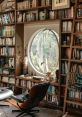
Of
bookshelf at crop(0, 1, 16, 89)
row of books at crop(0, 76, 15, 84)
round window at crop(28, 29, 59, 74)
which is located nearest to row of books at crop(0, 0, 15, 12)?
bookshelf at crop(0, 1, 16, 89)

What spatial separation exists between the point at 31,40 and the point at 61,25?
1435 mm

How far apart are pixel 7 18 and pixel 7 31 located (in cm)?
35

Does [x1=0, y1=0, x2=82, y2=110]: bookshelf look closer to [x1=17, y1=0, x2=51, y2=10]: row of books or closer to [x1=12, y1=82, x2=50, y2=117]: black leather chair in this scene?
[x1=17, y1=0, x2=51, y2=10]: row of books

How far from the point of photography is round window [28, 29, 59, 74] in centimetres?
589

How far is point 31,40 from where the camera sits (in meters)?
6.33

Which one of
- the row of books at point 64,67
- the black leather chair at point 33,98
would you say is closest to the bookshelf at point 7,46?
the black leather chair at point 33,98

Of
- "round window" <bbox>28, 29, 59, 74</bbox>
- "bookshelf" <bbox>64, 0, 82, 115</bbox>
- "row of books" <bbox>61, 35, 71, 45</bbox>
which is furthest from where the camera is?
"round window" <bbox>28, 29, 59, 74</bbox>

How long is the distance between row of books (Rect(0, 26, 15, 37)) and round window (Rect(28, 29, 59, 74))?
0.57m

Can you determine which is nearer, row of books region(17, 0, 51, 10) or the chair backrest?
the chair backrest

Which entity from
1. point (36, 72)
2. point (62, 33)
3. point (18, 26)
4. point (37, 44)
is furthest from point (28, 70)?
point (62, 33)

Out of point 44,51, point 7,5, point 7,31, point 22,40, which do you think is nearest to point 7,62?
point 22,40

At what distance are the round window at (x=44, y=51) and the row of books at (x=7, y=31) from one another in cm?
57

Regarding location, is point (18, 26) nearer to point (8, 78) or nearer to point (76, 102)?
point (8, 78)

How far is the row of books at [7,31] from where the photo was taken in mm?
6190
